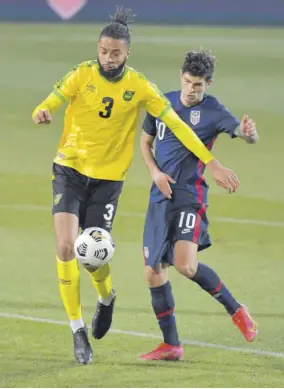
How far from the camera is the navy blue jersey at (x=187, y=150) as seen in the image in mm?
7551

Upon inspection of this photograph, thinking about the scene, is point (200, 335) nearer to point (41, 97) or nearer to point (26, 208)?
point (26, 208)

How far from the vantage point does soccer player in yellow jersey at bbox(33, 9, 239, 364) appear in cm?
728

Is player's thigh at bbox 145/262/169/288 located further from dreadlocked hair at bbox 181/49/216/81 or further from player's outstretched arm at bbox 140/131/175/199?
dreadlocked hair at bbox 181/49/216/81

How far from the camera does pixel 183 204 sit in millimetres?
7531

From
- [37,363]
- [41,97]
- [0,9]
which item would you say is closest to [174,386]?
[37,363]

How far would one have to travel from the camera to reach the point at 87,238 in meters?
7.16

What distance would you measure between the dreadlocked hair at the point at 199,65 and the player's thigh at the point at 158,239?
828 mm

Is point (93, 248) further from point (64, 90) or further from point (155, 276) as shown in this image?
point (64, 90)

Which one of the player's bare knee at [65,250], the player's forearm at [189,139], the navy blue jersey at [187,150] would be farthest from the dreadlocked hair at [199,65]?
the player's bare knee at [65,250]

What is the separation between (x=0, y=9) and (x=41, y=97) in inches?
289

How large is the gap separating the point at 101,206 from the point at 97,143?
40 centimetres

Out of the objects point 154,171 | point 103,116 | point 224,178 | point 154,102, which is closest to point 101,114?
point 103,116

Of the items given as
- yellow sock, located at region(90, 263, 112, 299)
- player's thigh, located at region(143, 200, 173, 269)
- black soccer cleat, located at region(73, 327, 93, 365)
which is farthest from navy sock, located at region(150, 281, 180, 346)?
black soccer cleat, located at region(73, 327, 93, 365)

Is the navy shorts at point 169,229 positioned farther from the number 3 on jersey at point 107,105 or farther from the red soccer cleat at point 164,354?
the number 3 on jersey at point 107,105
